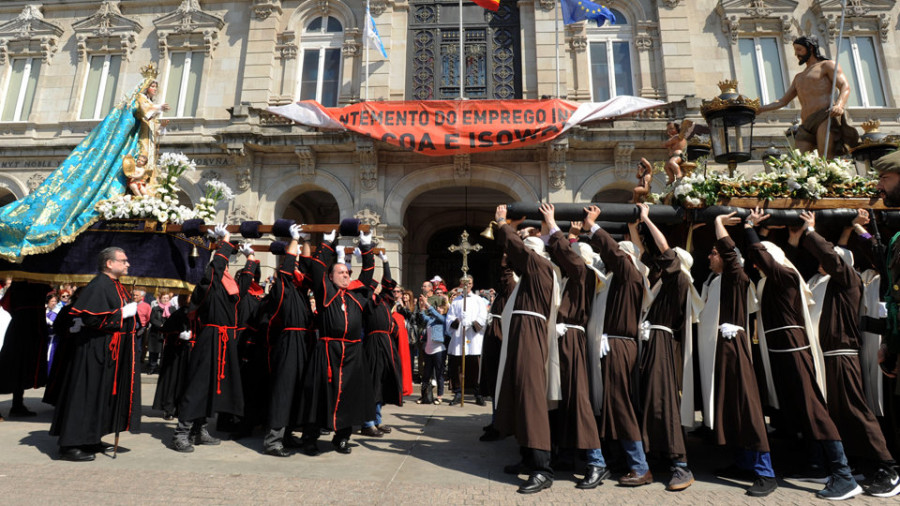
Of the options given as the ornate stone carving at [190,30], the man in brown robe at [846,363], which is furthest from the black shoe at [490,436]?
the ornate stone carving at [190,30]

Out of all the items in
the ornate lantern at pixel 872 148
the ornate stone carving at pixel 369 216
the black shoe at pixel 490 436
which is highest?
the ornate stone carving at pixel 369 216

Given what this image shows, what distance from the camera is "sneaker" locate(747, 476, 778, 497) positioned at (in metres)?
3.97

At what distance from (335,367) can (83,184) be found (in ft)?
15.8

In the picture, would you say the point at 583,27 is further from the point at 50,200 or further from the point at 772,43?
the point at 50,200

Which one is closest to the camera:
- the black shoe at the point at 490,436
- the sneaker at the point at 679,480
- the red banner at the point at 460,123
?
the sneaker at the point at 679,480

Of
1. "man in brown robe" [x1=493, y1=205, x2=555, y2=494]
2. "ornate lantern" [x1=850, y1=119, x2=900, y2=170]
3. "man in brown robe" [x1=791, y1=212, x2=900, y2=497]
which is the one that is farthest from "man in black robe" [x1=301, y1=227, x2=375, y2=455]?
"ornate lantern" [x1=850, y1=119, x2=900, y2=170]

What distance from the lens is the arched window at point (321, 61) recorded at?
16250mm

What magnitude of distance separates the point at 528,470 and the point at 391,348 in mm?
2836

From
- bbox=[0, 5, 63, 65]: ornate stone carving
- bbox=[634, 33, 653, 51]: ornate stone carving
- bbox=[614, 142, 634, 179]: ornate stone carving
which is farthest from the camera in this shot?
bbox=[0, 5, 63, 65]: ornate stone carving

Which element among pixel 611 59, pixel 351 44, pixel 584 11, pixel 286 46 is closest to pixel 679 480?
pixel 584 11

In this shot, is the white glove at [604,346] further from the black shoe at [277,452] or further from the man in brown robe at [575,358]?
the black shoe at [277,452]

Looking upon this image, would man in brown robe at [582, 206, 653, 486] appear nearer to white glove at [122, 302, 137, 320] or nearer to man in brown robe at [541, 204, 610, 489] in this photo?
man in brown robe at [541, 204, 610, 489]

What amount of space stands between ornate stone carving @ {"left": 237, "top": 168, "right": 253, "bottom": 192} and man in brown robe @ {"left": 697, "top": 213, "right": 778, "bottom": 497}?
44.0 ft

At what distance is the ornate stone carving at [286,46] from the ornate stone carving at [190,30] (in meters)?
2.15
